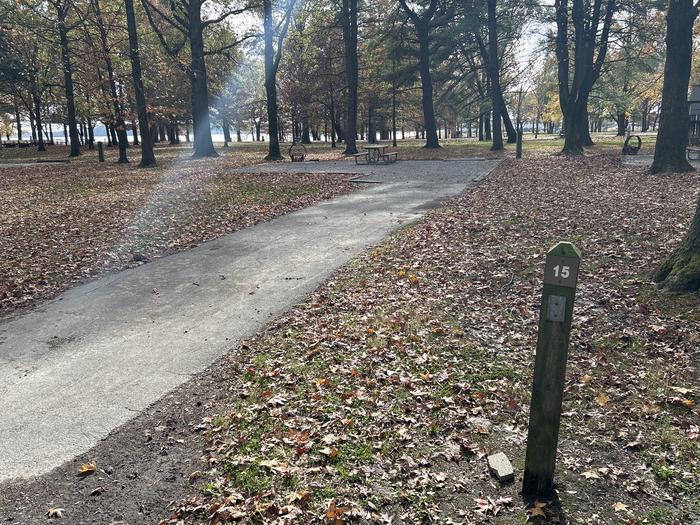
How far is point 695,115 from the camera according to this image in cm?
1983

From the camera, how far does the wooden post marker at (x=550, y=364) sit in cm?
251

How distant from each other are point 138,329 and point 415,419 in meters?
3.23

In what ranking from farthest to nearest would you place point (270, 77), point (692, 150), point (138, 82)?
point (270, 77), point (138, 82), point (692, 150)

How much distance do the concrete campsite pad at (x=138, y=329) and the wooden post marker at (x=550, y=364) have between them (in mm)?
2852

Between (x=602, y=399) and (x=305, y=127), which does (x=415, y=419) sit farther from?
(x=305, y=127)

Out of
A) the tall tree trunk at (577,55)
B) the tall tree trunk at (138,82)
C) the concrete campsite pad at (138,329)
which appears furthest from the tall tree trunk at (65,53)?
the tall tree trunk at (577,55)

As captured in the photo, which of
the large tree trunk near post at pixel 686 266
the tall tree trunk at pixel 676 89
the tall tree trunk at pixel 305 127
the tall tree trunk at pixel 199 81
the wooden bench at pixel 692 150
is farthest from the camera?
the tall tree trunk at pixel 305 127

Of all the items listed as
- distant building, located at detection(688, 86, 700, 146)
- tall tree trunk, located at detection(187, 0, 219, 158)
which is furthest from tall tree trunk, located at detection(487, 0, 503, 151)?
tall tree trunk, located at detection(187, 0, 219, 158)

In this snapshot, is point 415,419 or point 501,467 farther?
point 415,419

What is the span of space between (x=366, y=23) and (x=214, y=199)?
26.9m

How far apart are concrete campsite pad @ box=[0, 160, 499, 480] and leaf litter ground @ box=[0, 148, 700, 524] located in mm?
281

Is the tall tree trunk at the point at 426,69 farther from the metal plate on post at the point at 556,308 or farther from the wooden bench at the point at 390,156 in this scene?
the metal plate on post at the point at 556,308

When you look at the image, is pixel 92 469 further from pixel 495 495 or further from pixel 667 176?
pixel 667 176

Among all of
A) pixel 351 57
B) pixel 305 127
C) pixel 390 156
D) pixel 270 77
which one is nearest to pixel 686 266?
pixel 390 156
